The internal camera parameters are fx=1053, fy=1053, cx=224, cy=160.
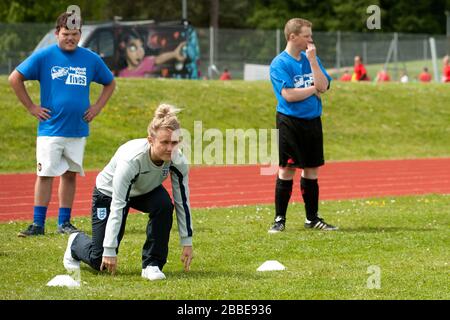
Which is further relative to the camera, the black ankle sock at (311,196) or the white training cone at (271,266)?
the black ankle sock at (311,196)

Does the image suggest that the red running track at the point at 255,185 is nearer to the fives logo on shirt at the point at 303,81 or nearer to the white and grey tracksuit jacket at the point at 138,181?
the fives logo on shirt at the point at 303,81

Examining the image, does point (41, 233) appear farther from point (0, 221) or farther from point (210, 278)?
point (210, 278)

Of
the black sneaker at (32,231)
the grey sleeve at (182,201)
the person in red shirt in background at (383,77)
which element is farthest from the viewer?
the person in red shirt in background at (383,77)

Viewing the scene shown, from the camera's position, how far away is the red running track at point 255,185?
47.7 ft

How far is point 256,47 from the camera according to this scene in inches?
1655

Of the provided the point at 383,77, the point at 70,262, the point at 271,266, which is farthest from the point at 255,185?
the point at 383,77

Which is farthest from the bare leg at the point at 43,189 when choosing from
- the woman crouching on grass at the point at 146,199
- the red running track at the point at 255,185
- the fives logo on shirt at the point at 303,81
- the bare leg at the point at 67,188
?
the fives logo on shirt at the point at 303,81

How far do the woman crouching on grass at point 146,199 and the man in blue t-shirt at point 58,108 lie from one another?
239 cm

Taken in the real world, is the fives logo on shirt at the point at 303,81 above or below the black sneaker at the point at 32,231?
above

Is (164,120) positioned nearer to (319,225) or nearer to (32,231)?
(32,231)

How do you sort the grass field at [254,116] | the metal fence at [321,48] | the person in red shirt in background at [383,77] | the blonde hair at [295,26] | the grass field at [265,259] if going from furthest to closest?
the metal fence at [321,48], the person in red shirt in background at [383,77], the grass field at [254,116], the blonde hair at [295,26], the grass field at [265,259]

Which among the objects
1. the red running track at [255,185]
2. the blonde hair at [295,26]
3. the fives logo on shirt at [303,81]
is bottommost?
the red running track at [255,185]

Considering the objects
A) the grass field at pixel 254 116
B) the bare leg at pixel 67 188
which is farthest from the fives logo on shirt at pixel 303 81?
the grass field at pixel 254 116
